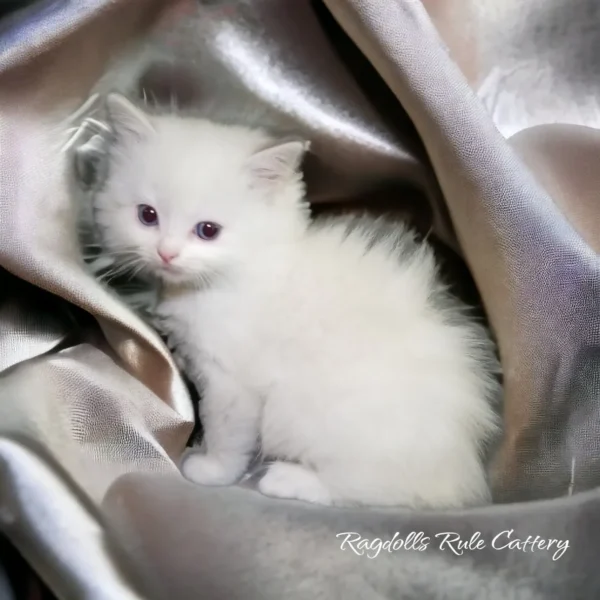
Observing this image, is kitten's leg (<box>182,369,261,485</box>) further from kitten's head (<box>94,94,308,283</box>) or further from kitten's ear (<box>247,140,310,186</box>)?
kitten's ear (<box>247,140,310,186</box>)

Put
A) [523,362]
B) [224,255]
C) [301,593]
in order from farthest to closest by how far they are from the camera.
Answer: [224,255] → [523,362] → [301,593]

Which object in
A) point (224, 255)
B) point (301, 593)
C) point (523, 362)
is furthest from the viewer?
point (224, 255)

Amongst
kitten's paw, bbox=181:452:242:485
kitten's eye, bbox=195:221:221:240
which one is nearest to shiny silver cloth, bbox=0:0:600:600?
kitten's paw, bbox=181:452:242:485

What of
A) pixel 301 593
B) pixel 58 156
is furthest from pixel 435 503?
pixel 58 156

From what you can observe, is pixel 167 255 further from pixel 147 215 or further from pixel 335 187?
pixel 335 187

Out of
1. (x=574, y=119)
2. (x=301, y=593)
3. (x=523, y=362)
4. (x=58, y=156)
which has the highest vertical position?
(x=574, y=119)

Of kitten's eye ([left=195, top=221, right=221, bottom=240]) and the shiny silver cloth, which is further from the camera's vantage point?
kitten's eye ([left=195, top=221, right=221, bottom=240])

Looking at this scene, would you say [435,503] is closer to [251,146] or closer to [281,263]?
[281,263]
